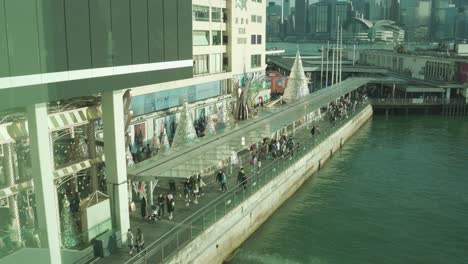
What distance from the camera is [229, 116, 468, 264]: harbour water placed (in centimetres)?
2142

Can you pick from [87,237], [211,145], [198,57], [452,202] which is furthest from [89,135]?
[198,57]

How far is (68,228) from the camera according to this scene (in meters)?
16.3

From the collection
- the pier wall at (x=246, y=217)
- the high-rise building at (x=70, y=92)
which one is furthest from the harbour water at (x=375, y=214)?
the high-rise building at (x=70, y=92)

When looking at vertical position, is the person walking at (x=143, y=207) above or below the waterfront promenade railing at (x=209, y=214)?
above

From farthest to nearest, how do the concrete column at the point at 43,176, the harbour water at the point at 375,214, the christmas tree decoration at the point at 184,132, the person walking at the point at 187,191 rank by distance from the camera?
the christmas tree decoration at the point at 184,132, the harbour water at the point at 375,214, the person walking at the point at 187,191, the concrete column at the point at 43,176

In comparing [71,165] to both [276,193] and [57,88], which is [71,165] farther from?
[276,193]

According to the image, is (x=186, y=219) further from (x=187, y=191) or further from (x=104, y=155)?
(x=104, y=155)

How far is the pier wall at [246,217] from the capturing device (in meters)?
18.0

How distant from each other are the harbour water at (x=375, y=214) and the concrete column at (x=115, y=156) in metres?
5.77

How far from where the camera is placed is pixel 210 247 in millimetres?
18938

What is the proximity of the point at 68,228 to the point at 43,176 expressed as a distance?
11.3ft

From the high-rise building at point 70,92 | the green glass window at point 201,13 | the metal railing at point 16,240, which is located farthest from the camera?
the green glass window at point 201,13

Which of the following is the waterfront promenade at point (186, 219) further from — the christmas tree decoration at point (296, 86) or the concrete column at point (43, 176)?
the christmas tree decoration at point (296, 86)

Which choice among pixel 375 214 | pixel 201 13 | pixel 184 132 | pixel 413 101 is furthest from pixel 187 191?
pixel 413 101
